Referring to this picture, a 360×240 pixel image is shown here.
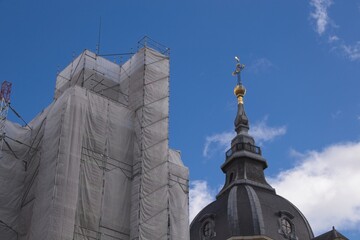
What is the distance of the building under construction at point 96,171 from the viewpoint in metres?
28.1

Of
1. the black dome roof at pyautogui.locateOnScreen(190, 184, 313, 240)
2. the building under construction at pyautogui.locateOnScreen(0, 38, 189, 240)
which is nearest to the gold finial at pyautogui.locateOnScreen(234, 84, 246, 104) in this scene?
the black dome roof at pyautogui.locateOnScreen(190, 184, 313, 240)

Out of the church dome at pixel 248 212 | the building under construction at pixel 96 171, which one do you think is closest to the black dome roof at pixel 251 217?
the church dome at pixel 248 212

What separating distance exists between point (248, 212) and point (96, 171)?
26.6 metres

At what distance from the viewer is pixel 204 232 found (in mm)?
57031

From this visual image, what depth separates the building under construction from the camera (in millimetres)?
28062

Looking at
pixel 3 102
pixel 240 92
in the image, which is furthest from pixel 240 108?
pixel 3 102

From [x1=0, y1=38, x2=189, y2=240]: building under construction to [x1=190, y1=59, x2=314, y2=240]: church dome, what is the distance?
2047 cm

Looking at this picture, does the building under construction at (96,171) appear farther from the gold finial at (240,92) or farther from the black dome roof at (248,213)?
the gold finial at (240,92)

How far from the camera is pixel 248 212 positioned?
54500mm

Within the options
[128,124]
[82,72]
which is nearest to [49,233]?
[128,124]

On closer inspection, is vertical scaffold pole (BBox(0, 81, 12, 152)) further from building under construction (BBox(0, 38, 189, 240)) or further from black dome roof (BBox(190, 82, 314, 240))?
black dome roof (BBox(190, 82, 314, 240))

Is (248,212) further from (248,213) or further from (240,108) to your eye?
(240,108)

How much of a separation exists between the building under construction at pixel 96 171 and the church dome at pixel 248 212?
2047 cm

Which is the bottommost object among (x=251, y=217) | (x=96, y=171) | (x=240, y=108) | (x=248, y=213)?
(x=96, y=171)
